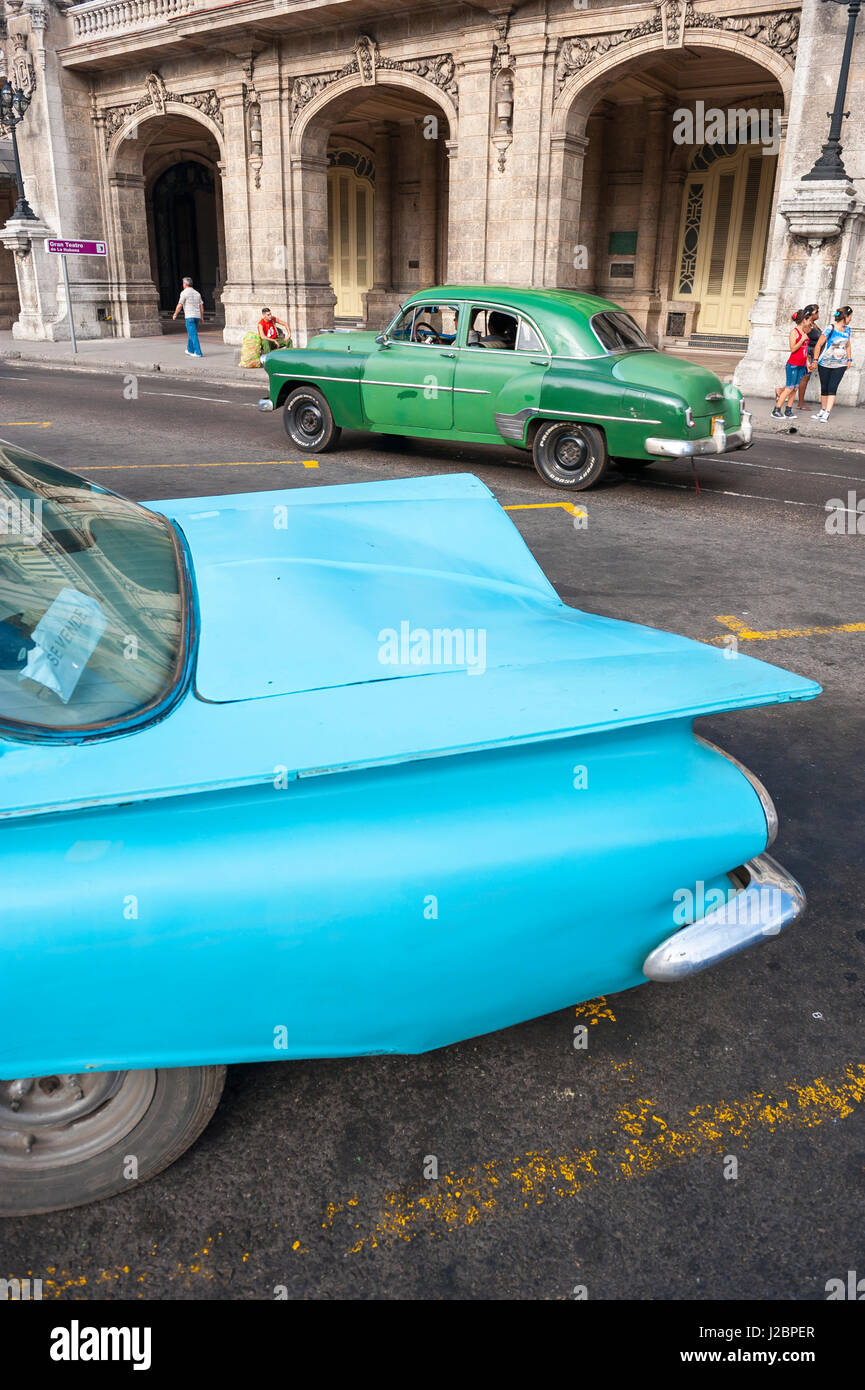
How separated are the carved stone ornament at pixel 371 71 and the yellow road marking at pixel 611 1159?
21.9 meters

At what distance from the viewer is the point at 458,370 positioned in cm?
997

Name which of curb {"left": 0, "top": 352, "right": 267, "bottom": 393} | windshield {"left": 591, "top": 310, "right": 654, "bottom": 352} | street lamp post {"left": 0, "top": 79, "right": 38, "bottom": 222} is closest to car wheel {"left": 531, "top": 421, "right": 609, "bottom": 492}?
windshield {"left": 591, "top": 310, "right": 654, "bottom": 352}

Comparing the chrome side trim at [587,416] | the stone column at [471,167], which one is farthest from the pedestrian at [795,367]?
the stone column at [471,167]

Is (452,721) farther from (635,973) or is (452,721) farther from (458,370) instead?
(458,370)

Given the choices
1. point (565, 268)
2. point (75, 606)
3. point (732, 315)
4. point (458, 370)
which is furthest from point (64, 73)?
point (75, 606)

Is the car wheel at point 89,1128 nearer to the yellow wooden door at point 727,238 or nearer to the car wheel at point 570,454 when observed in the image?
the car wheel at point 570,454

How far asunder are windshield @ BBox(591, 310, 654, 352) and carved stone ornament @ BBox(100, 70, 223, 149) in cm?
1847

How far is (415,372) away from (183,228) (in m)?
29.7

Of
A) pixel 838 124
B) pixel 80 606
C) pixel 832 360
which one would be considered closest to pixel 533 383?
pixel 832 360

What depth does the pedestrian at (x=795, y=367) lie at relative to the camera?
14.6 metres

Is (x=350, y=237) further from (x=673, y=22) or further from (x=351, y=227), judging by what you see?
(x=673, y=22)

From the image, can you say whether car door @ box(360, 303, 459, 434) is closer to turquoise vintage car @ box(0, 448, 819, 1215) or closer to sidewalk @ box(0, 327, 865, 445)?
sidewalk @ box(0, 327, 865, 445)

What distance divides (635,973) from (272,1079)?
1044mm

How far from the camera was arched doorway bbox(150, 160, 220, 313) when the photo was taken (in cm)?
3406
